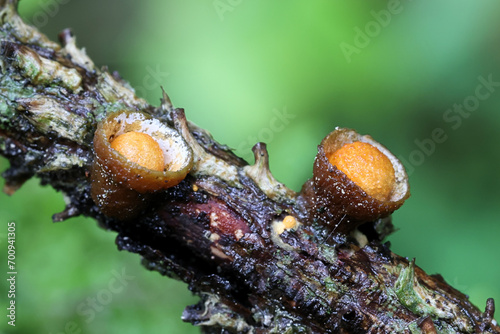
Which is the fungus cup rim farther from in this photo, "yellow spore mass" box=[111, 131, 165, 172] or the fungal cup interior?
the fungal cup interior

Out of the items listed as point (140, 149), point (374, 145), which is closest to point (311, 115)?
point (374, 145)

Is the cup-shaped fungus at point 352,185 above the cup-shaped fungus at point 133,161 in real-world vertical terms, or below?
above

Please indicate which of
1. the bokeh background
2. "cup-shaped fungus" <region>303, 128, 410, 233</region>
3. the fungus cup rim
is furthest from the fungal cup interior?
the bokeh background

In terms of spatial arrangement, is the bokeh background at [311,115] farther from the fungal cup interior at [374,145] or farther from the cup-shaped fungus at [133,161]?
the cup-shaped fungus at [133,161]

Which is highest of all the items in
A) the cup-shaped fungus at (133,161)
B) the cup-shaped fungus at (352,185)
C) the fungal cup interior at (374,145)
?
the fungal cup interior at (374,145)

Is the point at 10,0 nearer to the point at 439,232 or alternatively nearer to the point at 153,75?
the point at 153,75

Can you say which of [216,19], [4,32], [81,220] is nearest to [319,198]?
[4,32]

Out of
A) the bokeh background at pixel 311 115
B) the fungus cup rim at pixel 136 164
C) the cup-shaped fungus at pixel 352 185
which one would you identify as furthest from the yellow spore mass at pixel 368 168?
the bokeh background at pixel 311 115

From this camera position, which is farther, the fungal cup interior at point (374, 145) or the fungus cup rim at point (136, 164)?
the fungal cup interior at point (374, 145)

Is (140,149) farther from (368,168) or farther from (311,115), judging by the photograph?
(311,115)
